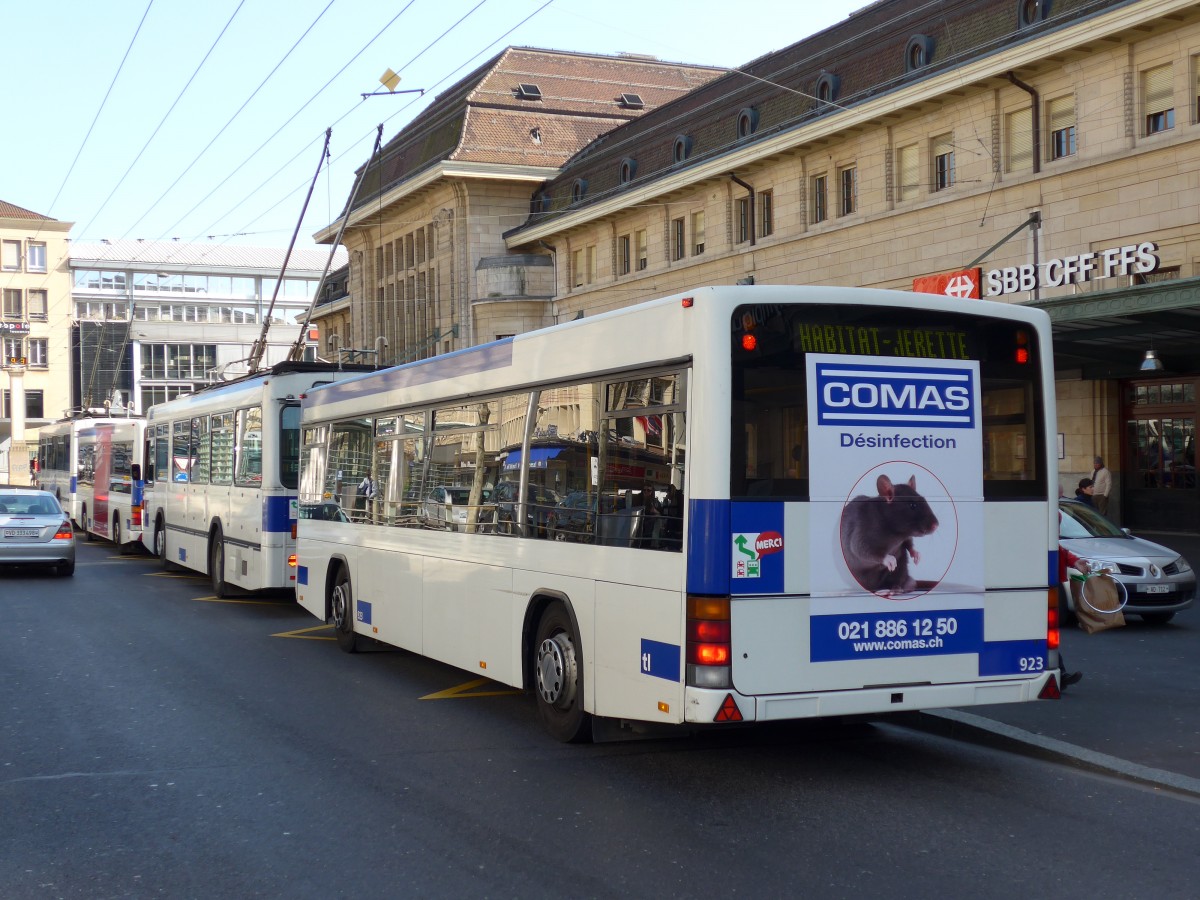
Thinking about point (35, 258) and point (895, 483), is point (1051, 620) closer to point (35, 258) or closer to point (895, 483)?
point (895, 483)

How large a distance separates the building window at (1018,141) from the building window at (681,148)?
13.3 metres

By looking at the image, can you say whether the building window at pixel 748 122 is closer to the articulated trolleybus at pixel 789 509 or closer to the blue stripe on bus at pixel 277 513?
the blue stripe on bus at pixel 277 513

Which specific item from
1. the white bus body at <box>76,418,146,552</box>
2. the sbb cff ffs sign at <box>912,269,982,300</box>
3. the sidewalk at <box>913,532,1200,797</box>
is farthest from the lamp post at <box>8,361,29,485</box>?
the sidewalk at <box>913,532,1200,797</box>

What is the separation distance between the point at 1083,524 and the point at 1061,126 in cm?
1546

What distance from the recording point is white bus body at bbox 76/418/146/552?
28969 mm

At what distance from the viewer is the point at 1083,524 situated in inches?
659

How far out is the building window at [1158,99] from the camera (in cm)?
2692

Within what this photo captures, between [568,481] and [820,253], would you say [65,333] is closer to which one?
[820,253]

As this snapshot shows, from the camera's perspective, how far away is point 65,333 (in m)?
112

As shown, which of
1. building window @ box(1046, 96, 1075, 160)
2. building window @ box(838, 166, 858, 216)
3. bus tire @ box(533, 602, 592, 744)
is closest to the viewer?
bus tire @ box(533, 602, 592, 744)

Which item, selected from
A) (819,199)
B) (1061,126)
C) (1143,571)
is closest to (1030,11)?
(1061,126)

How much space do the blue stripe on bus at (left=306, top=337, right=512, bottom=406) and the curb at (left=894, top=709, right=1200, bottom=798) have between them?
3.80 metres

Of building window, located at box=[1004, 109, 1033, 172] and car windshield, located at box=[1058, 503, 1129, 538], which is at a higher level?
building window, located at box=[1004, 109, 1033, 172]

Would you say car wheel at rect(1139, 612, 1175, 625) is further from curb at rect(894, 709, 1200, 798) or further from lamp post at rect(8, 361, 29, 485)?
lamp post at rect(8, 361, 29, 485)
